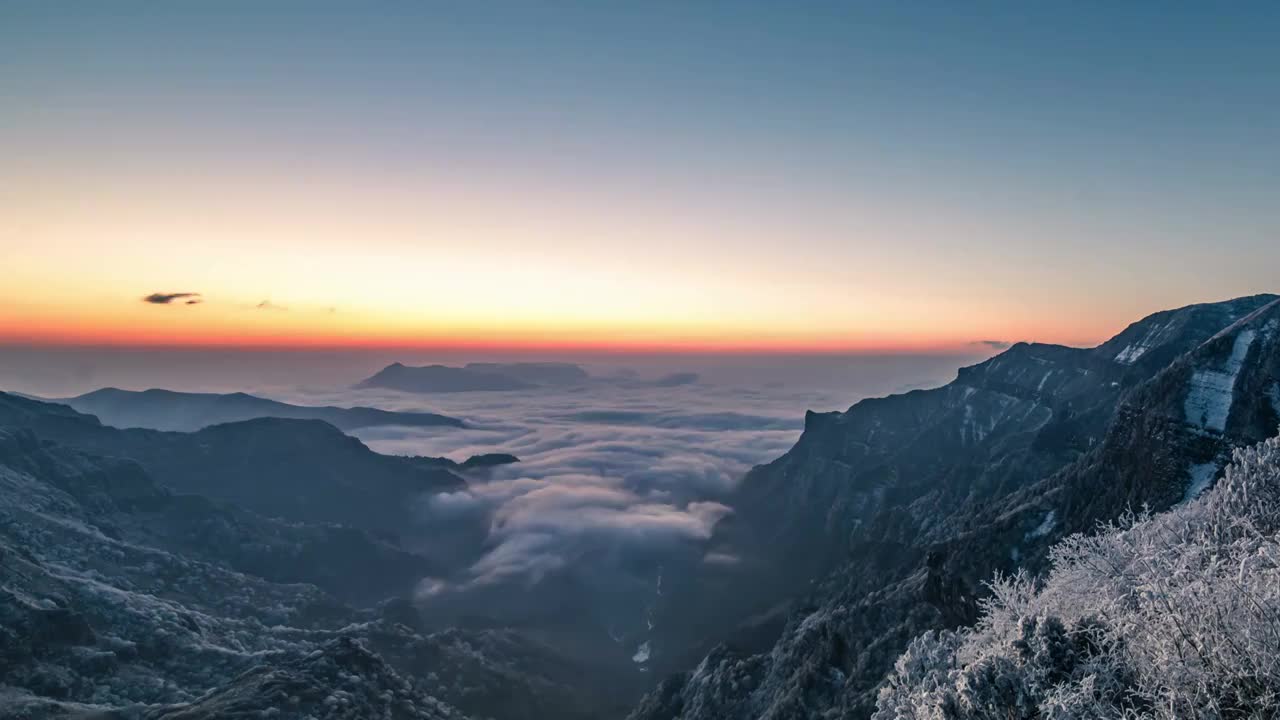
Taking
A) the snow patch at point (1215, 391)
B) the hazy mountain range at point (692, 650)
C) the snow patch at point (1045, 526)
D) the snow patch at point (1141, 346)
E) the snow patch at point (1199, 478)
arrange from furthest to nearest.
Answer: the snow patch at point (1141, 346) → the snow patch at point (1045, 526) → the hazy mountain range at point (692, 650) → the snow patch at point (1215, 391) → the snow patch at point (1199, 478)

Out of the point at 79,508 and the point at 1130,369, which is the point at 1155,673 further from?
the point at 79,508

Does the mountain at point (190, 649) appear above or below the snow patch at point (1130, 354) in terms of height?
below

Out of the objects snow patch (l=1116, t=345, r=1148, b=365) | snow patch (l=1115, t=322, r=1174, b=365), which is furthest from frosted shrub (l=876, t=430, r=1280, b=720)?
snow patch (l=1116, t=345, r=1148, b=365)

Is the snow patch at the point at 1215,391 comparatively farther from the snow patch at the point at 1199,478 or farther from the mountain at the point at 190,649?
the mountain at the point at 190,649

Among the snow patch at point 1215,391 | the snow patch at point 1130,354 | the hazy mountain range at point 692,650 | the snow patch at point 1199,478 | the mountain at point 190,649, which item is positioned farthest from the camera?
the snow patch at point 1130,354

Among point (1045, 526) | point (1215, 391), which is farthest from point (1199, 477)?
point (1045, 526)

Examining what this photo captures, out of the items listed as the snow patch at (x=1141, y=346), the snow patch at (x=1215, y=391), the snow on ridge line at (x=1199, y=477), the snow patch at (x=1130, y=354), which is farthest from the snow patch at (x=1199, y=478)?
the snow patch at (x=1130, y=354)
